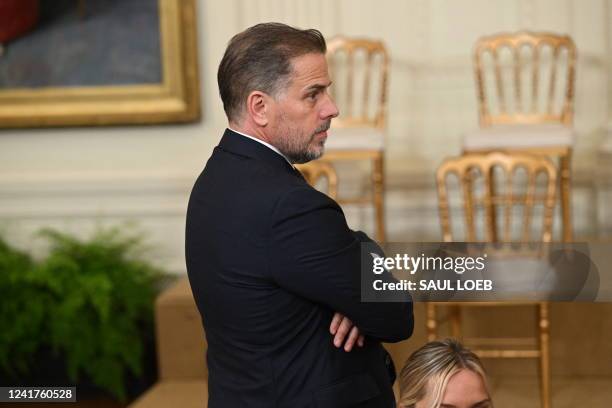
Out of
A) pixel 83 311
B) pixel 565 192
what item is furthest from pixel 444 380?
pixel 83 311

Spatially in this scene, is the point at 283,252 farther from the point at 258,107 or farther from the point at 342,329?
the point at 258,107

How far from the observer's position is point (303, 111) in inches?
99.0

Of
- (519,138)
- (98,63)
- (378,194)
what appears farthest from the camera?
(98,63)

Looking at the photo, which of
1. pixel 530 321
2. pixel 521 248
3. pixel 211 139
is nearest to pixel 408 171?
pixel 211 139

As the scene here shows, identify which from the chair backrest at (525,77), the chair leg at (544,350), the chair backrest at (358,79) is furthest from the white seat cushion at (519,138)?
the chair leg at (544,350)

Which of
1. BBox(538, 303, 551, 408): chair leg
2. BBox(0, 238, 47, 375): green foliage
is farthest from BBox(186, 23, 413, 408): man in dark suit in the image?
BBox(0, 238, 47, 375): green foliage

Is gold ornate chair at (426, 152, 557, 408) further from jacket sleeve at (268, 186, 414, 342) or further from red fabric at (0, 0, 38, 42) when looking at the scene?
red fabric at (0, 0, 38, 42)

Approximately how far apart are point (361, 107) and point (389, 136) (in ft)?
0.89

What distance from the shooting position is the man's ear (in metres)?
2.49

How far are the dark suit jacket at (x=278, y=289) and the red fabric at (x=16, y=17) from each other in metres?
5.32

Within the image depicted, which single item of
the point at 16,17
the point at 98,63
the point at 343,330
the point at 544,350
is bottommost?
the point at 544,350

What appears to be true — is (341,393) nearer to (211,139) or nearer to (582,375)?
(582,375)

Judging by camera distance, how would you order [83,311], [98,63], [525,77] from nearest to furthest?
[83,311] < [525,77] < [98,63]

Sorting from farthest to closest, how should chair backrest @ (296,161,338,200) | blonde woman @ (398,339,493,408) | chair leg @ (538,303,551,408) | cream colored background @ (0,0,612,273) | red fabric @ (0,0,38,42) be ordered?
1. red fabric @ (0,0,38,42)
2. cream colored background @ (0,0,612,273)
3. chair backrest @ (296,161,338,200)
4. chair leg @ (538,303,551,408)
5. blonde woman @ (398,339,493,408)
